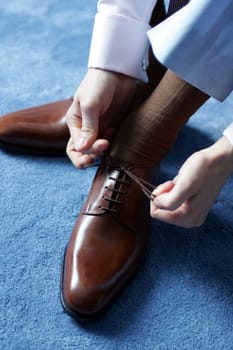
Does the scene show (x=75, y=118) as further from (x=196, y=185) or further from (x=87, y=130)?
(x=196, y=185)

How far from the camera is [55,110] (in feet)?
2.70

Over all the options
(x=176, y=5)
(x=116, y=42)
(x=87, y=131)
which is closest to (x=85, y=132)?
(x=87, y=131)

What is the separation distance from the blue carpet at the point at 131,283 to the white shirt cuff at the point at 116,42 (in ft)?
0.71

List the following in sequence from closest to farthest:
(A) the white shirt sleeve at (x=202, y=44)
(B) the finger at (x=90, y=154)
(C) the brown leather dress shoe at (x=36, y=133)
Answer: (A) the white shirt sleeve at (x=202, y=44) → (B) the finger at (x=90, y=154) → (C) the brown leather dress shoe at (x=36, y=133)

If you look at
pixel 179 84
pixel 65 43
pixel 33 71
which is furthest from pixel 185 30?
pixel 65 43

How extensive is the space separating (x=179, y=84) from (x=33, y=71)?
0.50 metres

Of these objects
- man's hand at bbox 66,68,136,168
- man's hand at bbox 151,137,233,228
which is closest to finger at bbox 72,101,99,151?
man's hand at bbox 66,68,136,168

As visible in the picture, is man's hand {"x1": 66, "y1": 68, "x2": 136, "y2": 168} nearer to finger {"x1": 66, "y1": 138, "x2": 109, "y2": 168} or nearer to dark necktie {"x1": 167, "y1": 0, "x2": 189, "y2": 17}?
finger {"x1": 66, "y1": 138, "x2": 109, "y2": 168}

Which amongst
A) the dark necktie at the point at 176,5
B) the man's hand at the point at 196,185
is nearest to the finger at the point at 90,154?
the man's hand at the point at 196,185

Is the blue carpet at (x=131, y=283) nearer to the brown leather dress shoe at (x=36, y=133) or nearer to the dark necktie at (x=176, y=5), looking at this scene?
the brown leather dress shoe at (x=36, y=133)

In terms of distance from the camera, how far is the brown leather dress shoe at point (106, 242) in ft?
1.88

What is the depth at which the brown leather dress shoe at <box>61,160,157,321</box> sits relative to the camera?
573 mm

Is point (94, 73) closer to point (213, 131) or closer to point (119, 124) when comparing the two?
point (119, 124)

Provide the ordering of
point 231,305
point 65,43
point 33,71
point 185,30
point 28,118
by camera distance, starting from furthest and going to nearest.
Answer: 1. point 65,43
2. point 33,71
3. point 28,118
4. point 231,305
5. point 185,30
